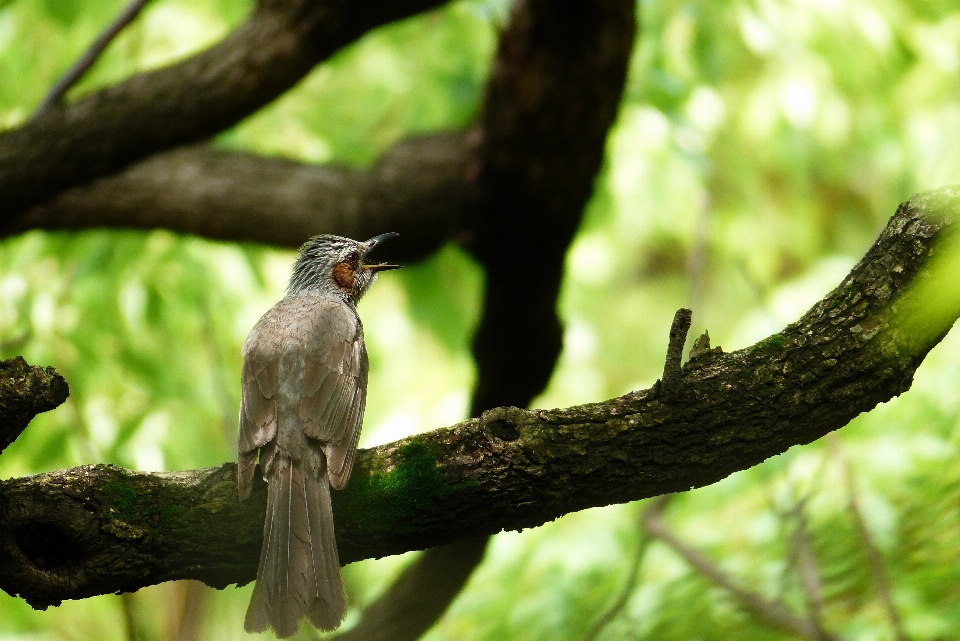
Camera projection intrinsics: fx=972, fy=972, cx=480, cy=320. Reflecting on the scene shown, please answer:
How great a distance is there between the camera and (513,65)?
583 cm

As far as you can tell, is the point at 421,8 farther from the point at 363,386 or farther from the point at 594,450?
the point at 594,450

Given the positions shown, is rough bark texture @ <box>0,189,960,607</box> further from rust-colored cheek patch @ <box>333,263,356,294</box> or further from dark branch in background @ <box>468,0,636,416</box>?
dark branch in background @ <box>468,0,636,416</box>

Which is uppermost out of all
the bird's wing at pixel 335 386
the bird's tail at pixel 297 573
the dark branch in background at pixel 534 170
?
the dark branch in background at pixel 534 170

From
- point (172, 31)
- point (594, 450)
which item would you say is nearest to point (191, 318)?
point (172, 31)

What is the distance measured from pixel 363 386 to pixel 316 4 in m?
1.99

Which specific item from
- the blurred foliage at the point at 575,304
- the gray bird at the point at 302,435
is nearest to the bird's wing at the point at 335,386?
the gray bird at the point at 302,435

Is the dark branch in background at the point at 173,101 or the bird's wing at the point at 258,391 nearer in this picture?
the bird's wing at the point at 258,391

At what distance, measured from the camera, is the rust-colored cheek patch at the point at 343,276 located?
5.46 metres

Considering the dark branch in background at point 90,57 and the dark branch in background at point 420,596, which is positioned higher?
the dark branch in background at point 90,57

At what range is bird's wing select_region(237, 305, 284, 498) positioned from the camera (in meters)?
3.77

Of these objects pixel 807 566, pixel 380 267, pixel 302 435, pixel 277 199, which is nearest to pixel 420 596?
pixel 302 435

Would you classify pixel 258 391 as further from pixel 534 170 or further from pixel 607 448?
pixel 534 170

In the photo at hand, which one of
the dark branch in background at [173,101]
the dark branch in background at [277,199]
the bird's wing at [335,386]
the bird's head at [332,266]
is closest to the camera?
the bird's wing at [335,386]

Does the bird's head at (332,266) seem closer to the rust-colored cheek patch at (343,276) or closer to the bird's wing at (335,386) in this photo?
the rust-colored cheek patch at (343,276)
